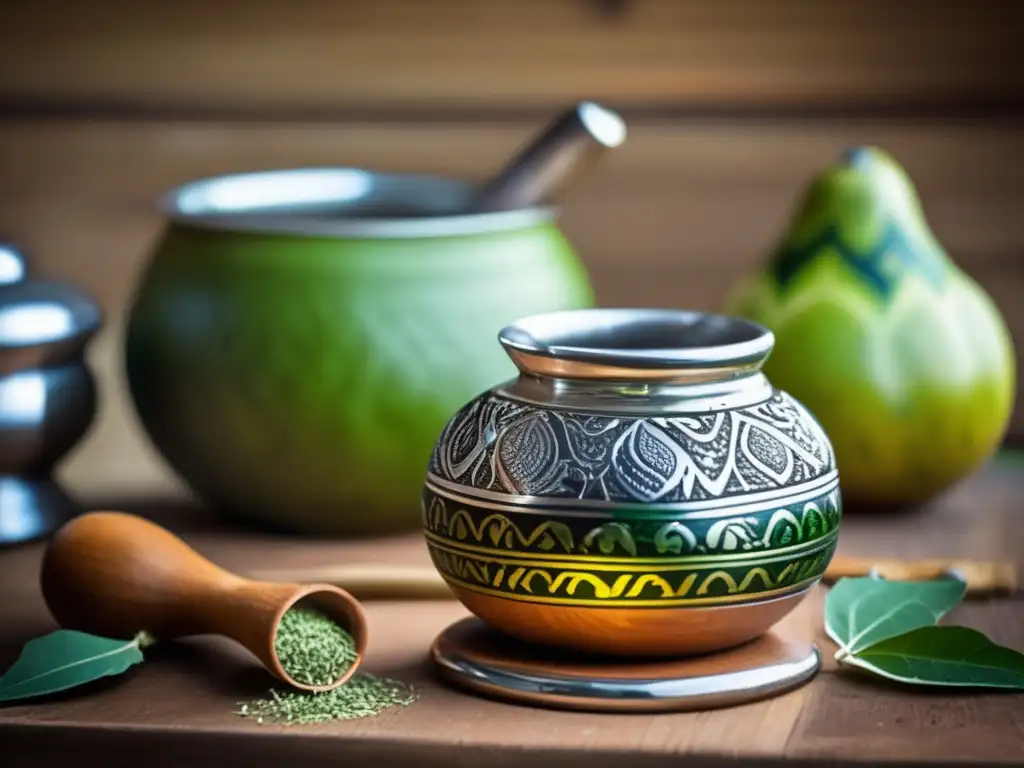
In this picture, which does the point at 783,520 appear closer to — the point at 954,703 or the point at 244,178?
the point at 954,703

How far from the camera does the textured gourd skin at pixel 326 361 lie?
0.88m

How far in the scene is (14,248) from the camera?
942 mm

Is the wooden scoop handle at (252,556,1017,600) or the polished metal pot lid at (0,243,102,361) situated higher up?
the polished metal pot lid at (0,243,102,361)

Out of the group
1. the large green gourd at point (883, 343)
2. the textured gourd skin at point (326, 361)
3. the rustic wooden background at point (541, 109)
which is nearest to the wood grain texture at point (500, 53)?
the rustic wooden background at point (541, 109)

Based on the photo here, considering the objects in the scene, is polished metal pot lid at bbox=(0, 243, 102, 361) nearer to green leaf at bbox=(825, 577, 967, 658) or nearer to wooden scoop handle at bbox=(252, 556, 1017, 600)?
wooden scoop handle at bbox=(252, 556, 1017, 600)

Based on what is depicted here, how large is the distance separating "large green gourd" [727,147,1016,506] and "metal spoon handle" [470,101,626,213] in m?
0.14

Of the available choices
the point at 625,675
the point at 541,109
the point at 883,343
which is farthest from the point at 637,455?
the point at 541,109

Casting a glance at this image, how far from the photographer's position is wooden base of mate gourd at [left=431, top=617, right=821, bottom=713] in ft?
2.05

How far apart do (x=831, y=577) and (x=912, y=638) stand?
15 cm

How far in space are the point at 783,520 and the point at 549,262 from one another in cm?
35

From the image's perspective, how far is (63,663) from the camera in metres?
0.66

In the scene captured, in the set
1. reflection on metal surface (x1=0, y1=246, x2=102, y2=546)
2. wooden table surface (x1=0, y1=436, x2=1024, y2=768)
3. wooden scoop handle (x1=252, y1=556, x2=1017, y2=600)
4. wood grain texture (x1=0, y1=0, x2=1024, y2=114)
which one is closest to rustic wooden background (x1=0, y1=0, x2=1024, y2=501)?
wood grain texture (x1=0, y1=0, x2=1024, y2=114)

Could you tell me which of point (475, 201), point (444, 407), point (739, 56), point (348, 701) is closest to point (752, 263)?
point (739, 56)

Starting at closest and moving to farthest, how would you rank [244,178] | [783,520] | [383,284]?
[783,520], [383,284], [244,178]
